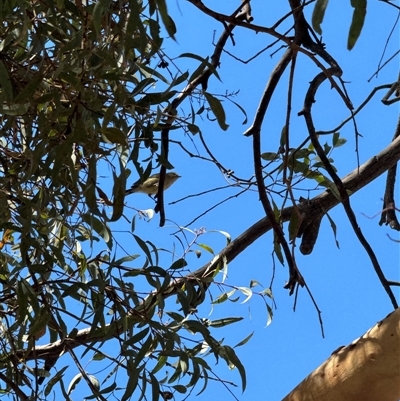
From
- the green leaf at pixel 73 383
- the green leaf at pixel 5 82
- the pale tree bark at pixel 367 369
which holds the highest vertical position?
the green leaf at pixel 5 82

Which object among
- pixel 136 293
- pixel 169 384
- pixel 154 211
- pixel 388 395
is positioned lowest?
pixel 388 395

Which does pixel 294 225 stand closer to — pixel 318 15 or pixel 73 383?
pixel 73 383

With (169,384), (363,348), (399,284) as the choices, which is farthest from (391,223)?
(363,348)

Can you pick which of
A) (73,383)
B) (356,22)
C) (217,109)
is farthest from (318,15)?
(73,383)

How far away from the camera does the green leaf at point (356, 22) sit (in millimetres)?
873

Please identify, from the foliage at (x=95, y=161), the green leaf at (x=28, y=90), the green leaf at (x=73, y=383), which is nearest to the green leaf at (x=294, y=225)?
the foliage at (x=95, y=161)

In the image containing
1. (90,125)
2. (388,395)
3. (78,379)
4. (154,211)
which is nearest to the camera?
(388,395)

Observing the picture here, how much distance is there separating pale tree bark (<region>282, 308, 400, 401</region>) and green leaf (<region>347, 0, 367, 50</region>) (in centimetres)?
44

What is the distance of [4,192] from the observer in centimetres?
138

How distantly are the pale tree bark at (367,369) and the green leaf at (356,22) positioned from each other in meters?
0.44

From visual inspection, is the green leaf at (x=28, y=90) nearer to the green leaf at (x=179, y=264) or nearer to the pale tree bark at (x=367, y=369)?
the green leaf at (x=179, y=264)

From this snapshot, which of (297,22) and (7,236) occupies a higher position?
(7,236)

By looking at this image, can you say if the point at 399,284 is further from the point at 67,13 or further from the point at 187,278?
the point at 67,13

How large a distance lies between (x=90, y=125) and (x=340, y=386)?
2.01 feet
